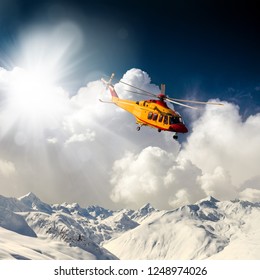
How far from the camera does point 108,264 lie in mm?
21328

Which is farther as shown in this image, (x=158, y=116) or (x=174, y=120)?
(x=158, y=116)

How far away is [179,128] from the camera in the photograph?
127 ft

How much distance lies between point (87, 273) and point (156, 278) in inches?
147

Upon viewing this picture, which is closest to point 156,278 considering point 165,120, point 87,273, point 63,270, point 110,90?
point 87,273

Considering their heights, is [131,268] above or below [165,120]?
below

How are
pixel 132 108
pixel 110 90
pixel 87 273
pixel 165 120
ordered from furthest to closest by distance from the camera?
pixel 110 90 < pixel 132 108 < pixel 165 120 < pixel 87 273

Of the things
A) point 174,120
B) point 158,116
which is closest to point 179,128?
point 174,120

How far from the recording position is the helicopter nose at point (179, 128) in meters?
38.4

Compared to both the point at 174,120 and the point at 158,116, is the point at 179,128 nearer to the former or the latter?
the point at 174,120

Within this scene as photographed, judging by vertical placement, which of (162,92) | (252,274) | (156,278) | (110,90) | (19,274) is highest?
(110,90)

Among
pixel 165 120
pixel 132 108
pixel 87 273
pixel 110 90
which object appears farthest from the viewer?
pixel 110 90

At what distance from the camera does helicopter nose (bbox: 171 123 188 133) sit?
38.4 meters

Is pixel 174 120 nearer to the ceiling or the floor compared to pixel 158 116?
nearer to the floor

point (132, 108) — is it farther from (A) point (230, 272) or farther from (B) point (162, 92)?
(A) point (230, 272)
